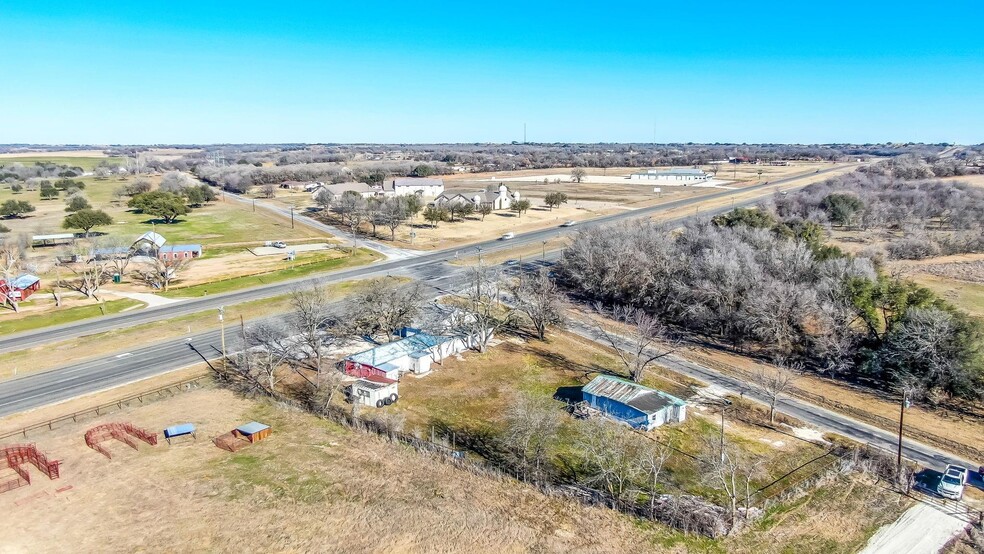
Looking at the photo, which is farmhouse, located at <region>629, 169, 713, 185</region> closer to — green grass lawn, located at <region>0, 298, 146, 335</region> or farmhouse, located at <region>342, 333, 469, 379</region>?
farmhouse, located at <region>342, 333, 469, 379</region>

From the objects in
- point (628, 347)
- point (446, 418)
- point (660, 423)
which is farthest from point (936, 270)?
point (446, 418)

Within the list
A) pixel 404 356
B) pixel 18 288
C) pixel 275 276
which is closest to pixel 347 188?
pixel 275 276

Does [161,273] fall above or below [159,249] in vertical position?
below

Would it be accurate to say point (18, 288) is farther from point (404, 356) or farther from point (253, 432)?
Answer: point (404, 356)

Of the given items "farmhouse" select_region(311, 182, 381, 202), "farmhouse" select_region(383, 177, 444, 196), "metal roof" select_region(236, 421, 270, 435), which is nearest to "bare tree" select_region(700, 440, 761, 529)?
"metal roof" select_region(236, 421, 270, 435)

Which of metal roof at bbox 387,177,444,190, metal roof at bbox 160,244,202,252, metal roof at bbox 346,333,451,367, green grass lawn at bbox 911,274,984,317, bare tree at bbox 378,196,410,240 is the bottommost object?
metal roof at bbox 346,333,451,367

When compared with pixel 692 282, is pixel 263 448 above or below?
below

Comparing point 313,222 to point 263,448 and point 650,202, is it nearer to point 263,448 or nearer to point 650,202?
point 650,202
